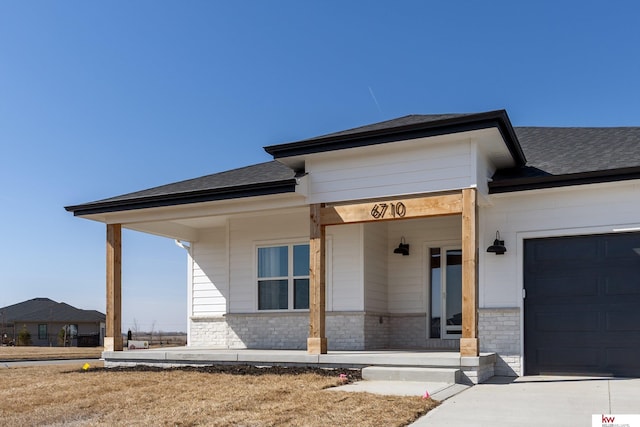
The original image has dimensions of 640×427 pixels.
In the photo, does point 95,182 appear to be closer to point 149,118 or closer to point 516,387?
point 149,118

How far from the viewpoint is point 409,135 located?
973 cm

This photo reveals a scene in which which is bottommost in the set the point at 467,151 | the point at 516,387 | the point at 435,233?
the point at 516,387

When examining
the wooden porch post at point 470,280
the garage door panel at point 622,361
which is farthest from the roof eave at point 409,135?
the garage door panel at point 622,361

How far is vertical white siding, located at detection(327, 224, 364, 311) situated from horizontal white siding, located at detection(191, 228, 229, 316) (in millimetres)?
3071

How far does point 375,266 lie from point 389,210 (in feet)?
9.80

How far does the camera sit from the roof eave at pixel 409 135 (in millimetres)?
9164

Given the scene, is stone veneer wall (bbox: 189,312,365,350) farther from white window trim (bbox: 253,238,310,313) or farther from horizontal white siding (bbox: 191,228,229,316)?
horizontal white siding (bbox: 191,228,229,316)

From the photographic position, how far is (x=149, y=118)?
1752 centimetres

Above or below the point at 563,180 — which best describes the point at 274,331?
below

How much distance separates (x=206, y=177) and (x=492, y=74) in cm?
714

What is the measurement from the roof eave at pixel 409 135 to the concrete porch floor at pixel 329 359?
336 centimetres

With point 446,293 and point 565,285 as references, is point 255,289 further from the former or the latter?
point 565,285

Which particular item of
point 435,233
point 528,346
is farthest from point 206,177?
point 528,346

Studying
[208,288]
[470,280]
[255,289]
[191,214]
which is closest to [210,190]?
A: [191,214]
